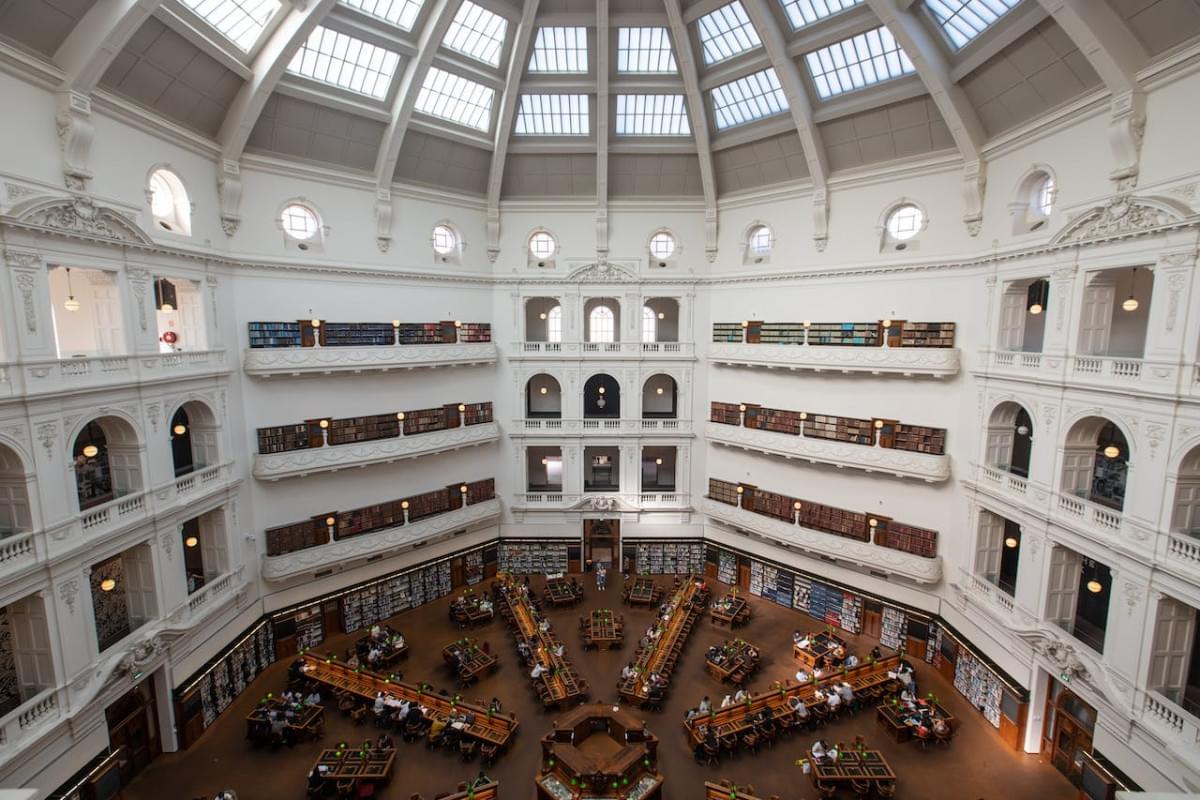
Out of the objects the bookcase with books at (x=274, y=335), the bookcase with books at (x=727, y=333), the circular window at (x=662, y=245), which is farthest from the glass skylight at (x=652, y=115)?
the bookcase with books at (x=274, y=335)

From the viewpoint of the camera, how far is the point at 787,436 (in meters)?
21.8

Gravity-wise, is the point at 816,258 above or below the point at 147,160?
below

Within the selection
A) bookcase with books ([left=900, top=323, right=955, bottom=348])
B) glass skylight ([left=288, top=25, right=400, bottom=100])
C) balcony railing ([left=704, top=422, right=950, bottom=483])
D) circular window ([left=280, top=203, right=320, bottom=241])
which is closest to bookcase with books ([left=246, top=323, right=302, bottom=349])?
circular window ([left=280, top=203, right=320, bottom=241])

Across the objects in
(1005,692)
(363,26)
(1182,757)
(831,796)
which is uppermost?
(363,26)

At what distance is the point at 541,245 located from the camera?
81.0 feet

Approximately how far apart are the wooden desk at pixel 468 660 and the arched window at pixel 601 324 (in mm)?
14100

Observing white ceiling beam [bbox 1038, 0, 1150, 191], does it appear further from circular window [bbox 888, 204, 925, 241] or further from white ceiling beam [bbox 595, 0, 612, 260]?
white ceiling beam [bbox 595, 0, 612, 260]

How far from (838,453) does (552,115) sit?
16.5 m

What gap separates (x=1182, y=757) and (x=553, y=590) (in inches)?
709

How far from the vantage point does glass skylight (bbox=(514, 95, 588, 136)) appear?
72.3 feet

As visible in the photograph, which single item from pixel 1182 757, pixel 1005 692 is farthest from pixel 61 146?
pixel 1005 692

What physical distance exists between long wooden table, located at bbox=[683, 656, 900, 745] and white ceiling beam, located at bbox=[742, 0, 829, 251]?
14.2m

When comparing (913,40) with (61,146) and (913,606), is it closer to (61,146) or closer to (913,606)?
(913,606)

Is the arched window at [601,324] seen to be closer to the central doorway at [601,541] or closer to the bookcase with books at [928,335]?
the central doorway at [601,541]
